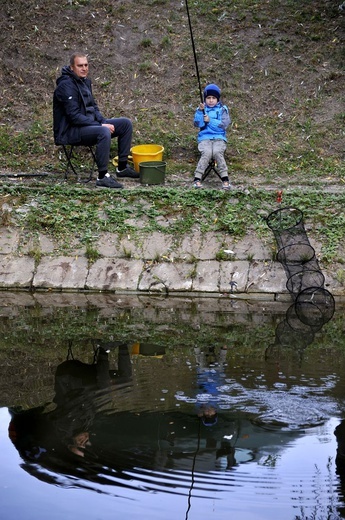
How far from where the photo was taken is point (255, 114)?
13.6m

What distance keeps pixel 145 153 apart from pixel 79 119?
1.13m

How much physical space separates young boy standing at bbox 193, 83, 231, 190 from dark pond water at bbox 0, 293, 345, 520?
93.6 inches

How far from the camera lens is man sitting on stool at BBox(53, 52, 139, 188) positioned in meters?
11.1

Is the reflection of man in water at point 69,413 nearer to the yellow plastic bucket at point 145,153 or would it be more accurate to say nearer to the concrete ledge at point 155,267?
the concrete ledge at point 155,267

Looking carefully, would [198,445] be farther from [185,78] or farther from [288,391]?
[185,78]

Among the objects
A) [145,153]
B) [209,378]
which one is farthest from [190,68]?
[209,378]

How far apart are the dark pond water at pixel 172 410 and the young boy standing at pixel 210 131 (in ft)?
7.80

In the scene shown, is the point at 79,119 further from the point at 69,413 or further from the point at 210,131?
the point at 69,413

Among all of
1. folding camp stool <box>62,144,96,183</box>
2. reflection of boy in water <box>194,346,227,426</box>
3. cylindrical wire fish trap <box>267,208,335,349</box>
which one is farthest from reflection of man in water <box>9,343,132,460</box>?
folding camp stool <box>62,144,96,183</box>

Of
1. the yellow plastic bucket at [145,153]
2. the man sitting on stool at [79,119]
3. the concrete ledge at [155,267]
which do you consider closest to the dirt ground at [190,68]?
the yellow plastic bucket at [145,153]

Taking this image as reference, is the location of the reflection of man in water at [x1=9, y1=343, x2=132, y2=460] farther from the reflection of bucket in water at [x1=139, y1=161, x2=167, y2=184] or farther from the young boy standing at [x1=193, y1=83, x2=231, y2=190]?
the young boy standing at [x1=193, y1=83, x2=231, y2=190]

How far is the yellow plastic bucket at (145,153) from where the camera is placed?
11.8 metres

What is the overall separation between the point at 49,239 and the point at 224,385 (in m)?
3.97

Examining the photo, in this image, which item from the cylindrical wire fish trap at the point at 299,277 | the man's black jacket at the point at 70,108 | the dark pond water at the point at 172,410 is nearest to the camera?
the dark pond water at the point at 172,410
